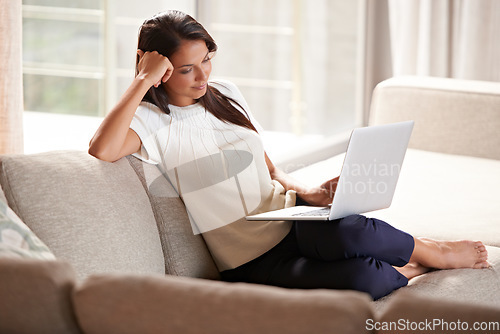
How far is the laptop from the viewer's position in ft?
5.68

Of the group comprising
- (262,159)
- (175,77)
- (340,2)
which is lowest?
(262,159)

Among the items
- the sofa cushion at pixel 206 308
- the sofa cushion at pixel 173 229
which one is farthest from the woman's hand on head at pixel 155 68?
the sofa cushion at pixel 206 308

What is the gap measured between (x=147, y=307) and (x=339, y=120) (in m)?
3.95

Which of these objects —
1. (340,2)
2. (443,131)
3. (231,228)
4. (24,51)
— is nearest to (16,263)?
(231,228)

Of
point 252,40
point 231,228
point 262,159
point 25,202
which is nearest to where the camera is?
point 25,202

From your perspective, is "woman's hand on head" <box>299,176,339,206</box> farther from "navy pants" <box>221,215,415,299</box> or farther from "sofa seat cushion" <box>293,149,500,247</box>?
Answer: "sofa seat cushion" <box>293,149,500,247</box>

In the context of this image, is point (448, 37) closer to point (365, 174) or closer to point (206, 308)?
point (365, 174)

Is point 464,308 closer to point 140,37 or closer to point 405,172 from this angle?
point 140,37

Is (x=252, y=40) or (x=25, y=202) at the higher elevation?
(x=252, y=40)

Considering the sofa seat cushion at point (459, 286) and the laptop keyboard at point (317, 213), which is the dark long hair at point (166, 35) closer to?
the laptop keyboard at point (317, 213)

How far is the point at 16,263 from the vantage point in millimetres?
957

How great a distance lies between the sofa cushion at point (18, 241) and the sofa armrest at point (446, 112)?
2512 mm

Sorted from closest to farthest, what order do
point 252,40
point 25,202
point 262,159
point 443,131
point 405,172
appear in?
point 25,202 < point 262,159 < point 405,172 < point 443,131 < point 252,40

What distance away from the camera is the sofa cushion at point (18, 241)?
1.28 m
